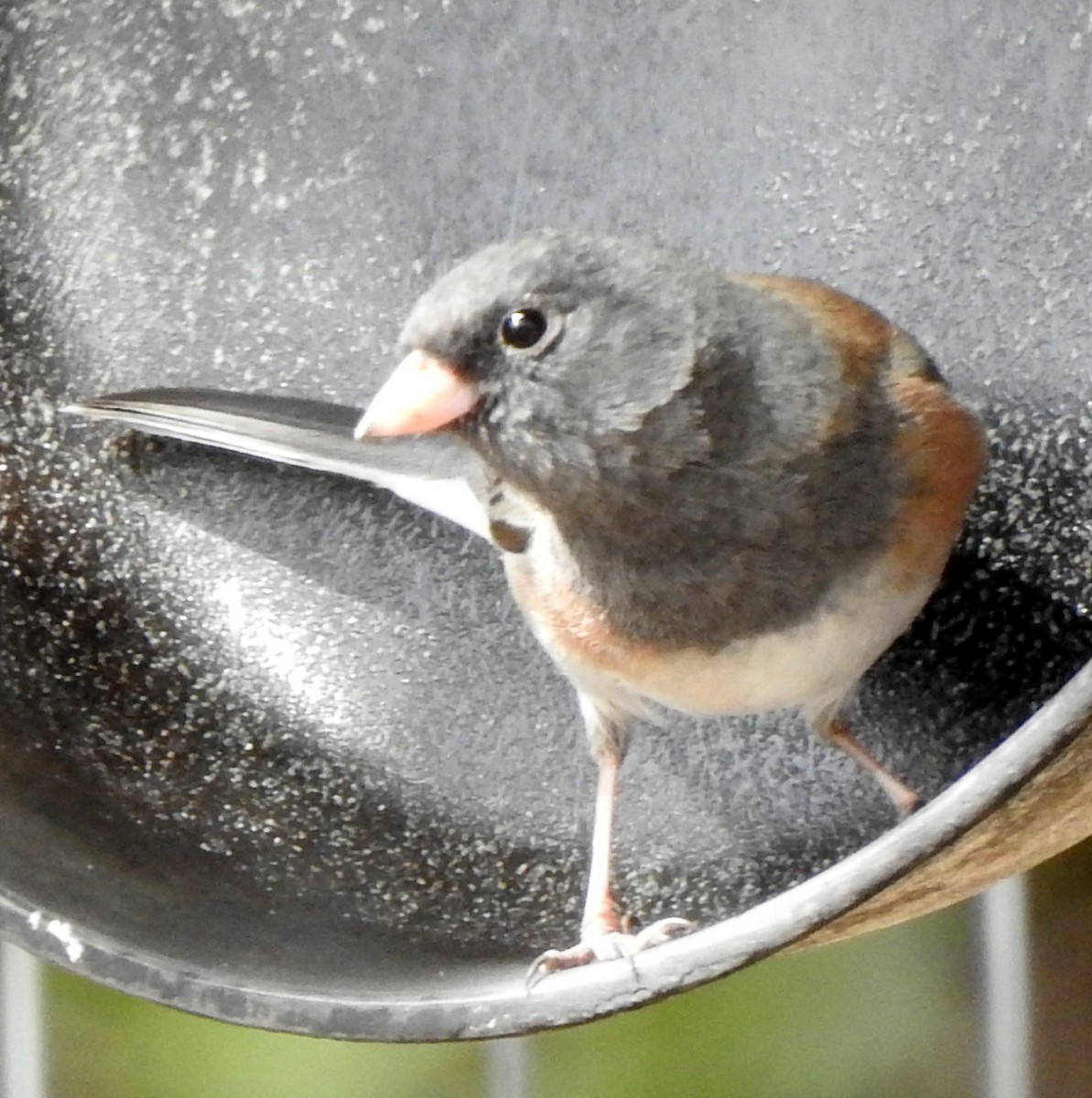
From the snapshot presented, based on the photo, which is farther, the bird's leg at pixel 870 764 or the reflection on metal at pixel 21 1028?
the reflection on metal at pixel 21 1028

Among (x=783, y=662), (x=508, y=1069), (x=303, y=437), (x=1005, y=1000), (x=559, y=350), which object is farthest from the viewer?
(x=508, y=1069)

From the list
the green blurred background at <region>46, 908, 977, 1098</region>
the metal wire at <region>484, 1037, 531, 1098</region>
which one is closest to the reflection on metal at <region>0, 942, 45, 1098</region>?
the green blurred background at <region>46, 908, 977, 1098</region>

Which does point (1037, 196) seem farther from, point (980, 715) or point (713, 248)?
point (980, 715)

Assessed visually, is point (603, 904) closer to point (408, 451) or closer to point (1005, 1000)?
point (408, 451)

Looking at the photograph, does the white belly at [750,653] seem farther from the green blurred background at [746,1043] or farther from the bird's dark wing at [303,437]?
the green blurred background at [746,1043]

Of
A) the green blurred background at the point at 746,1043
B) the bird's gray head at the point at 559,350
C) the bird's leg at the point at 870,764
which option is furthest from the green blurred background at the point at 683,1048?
the bird's gray head at the point at 559,350

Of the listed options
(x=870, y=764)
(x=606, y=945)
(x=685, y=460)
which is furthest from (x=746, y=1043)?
(x=685, y=460)

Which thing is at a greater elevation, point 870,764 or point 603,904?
point 870,764
